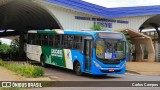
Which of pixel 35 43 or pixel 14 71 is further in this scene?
pixel 35 43

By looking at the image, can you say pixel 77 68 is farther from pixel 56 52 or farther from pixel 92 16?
pixel 92 16

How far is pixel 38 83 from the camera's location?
1642cm

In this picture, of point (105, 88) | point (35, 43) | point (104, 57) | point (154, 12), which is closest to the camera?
point (105, 88)

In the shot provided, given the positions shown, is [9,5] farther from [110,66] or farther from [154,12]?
[110,66]

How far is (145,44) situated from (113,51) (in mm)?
19563

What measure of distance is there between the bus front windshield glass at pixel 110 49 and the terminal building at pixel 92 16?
47.8ft

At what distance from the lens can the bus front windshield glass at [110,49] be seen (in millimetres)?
21031

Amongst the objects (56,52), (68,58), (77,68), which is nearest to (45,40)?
(56,52)

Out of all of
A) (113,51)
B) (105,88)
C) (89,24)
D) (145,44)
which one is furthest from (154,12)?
(105,88)

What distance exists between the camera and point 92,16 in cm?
3988

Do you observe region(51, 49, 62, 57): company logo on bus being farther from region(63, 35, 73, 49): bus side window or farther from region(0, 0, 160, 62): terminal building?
region(0, 0, 160, 62): terminal building

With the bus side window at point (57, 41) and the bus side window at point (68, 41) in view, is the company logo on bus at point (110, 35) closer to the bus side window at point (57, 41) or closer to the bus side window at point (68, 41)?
the bus side window at point (68, 41)

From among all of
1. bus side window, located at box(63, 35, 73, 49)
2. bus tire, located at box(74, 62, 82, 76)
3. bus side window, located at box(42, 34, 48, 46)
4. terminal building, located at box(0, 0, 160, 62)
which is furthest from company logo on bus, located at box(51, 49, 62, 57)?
terminal building, located at box(0, 0, 160, 62)

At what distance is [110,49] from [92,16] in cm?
1892
